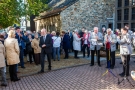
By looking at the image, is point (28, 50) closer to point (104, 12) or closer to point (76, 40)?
point (76, 40)

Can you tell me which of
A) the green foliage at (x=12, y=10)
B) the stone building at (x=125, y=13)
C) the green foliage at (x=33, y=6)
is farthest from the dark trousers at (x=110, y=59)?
the green foliage at (x=33, y=6)

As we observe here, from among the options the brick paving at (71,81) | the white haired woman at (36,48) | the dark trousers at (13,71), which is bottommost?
the brick paving at (71,81)

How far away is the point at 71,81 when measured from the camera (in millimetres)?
7215

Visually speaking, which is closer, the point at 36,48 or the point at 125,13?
the point at 36,48

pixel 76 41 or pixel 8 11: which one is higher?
pixel 8 11

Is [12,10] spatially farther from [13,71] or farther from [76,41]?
[13,71]

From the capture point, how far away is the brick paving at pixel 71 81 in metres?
6.53

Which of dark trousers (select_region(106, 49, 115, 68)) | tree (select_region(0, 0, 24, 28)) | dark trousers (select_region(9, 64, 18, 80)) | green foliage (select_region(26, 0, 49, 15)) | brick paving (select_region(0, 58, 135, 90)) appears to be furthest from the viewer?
green foliage (select_region(26, 0, 49, 15))

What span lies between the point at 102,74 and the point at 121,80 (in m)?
1.10

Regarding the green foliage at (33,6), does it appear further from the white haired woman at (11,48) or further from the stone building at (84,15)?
the white haired woman at (11,48)

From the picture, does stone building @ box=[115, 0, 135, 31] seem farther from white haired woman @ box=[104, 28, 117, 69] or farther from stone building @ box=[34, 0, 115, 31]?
white haired woman @ box=[104, 28, 117, 69]

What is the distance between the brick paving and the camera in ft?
21.4

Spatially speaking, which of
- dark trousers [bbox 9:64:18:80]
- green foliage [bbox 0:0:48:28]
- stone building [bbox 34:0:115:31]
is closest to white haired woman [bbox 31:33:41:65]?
dark trousers [bbox 9:64:18:80]

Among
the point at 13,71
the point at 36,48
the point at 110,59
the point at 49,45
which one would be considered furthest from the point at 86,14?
the point at 13,71
